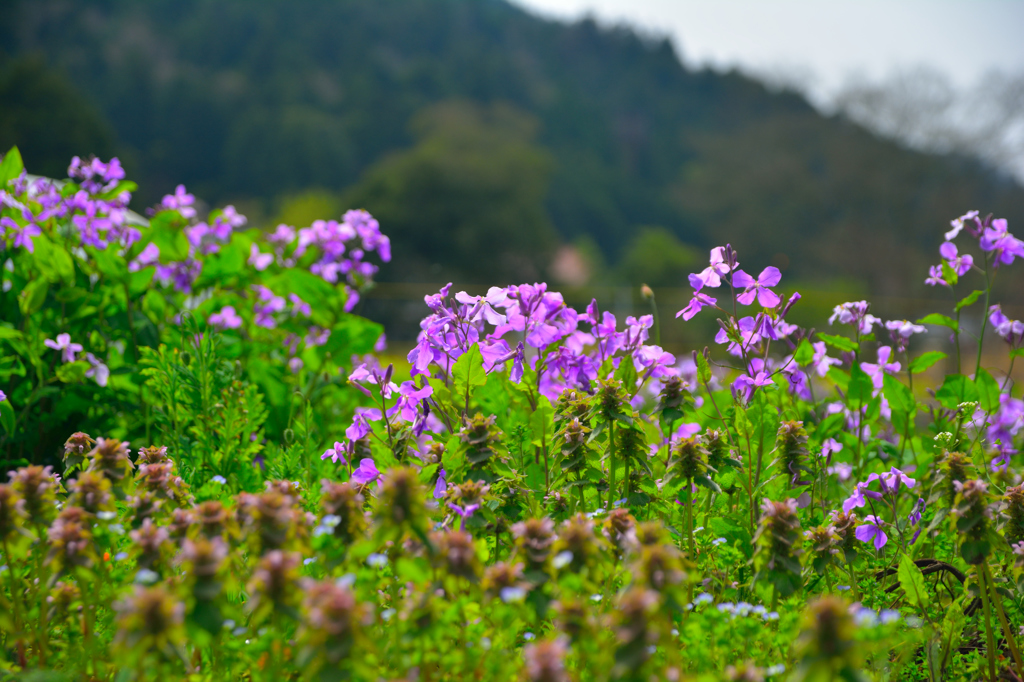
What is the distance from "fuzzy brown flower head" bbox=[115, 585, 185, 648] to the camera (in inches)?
35.2

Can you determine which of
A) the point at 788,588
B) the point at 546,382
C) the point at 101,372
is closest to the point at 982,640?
the point at 788,588

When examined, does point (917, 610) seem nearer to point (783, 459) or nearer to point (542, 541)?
point (783, 459)

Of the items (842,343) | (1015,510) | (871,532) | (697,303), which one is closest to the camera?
(1015,510)

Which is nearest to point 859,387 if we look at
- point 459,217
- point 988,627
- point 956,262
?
point 956,262

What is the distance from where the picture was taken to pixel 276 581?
0.98 m

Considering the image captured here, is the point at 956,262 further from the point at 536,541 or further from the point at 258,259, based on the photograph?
the point at 258,259

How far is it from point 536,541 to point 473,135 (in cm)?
3614

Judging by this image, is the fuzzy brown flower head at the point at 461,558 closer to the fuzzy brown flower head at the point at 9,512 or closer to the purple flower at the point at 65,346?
the fuzzy brown flower head at the point at 9,512

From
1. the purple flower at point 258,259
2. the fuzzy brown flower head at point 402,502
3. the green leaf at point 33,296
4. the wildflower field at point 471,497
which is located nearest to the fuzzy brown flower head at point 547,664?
the wildflower field at point 471,497

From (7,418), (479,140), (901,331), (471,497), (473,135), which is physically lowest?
(471,497)

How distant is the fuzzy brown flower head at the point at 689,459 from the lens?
157cm

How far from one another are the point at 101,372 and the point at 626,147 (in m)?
50.6

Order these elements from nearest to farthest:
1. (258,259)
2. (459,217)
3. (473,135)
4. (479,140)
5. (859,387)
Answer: (859,387) < (258,259) < (459,217) < (479,140) < (473,135)

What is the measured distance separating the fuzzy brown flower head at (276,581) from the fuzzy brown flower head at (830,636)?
71 cm
